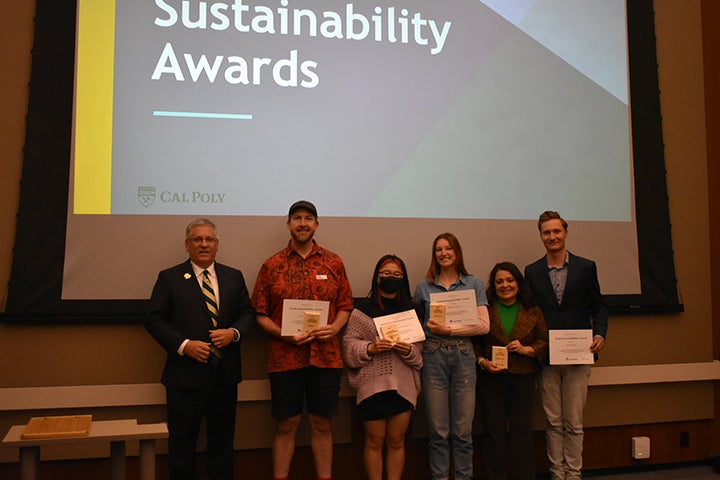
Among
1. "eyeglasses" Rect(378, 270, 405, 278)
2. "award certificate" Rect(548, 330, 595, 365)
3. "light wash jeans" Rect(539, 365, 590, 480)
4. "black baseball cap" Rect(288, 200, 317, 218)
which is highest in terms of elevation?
"black baseball cap" Rect(288, 200, 317, 218)

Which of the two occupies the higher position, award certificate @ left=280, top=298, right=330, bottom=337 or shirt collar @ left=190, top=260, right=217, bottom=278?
shirt collar @ left=190, top=260, right=217, bottom=278

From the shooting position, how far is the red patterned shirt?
309cm

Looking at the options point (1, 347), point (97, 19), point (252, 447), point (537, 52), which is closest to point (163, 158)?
point (97, 19)

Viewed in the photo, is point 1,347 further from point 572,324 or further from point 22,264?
point 572,324

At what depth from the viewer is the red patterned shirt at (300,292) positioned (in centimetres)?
309

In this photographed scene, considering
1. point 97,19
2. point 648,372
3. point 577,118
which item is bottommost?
point 648,372

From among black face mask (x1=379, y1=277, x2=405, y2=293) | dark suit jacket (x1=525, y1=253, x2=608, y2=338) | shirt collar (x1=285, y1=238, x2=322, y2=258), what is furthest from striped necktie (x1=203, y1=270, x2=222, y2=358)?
dark suit jacket (x1=525, y1=253, x2=608, y2=338)

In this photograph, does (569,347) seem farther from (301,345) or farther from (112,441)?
(112,441)

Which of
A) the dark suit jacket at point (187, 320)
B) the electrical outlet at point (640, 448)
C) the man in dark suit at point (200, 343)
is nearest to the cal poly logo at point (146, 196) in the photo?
the man in dark suit at point (200, 343)

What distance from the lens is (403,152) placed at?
144 inches

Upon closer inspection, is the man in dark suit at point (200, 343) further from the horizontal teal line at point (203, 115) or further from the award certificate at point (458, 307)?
the award certificate at point (458, 307)

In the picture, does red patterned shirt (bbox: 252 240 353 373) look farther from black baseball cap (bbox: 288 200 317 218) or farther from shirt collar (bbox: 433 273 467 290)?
shirt collar (bbox: 433 273 467 290)

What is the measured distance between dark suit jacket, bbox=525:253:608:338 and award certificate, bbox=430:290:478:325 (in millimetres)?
532

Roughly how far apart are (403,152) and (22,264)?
7.75 ft
